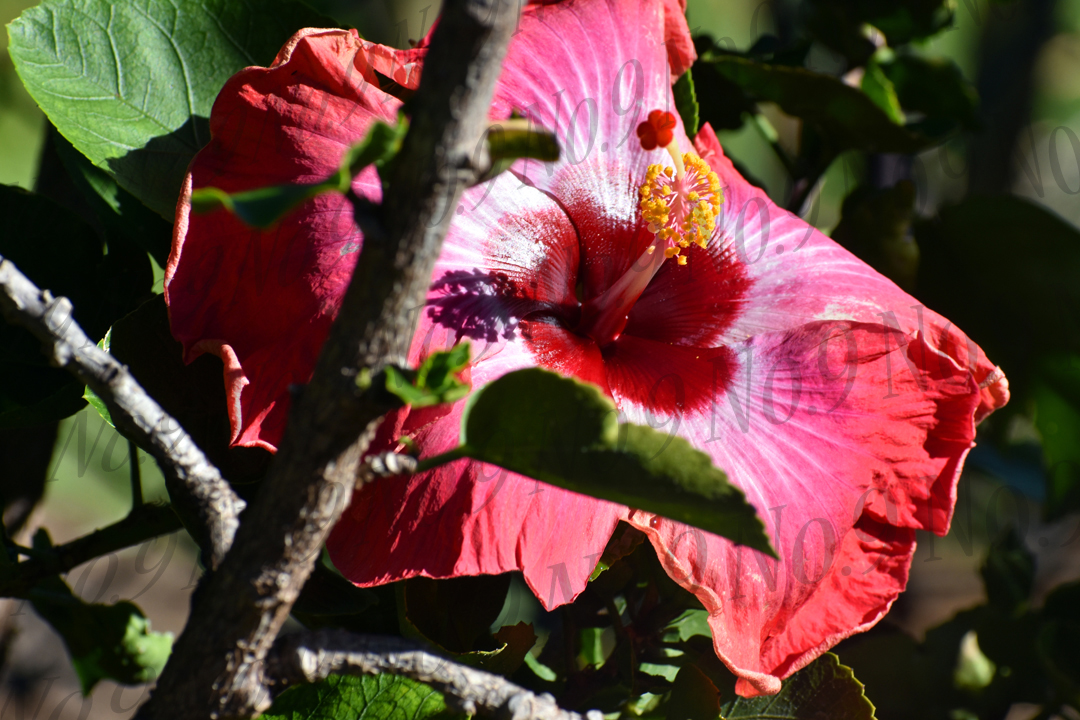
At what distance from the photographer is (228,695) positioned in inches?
17.8

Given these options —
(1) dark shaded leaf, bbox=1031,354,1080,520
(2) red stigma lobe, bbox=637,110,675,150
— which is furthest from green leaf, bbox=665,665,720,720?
(1) dark shaded leaf, bbox=1031,354,1080,520

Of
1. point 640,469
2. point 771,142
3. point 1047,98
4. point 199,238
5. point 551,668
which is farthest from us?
point 1047,98

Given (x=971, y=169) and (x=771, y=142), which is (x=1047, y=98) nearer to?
(x=971, y=169)

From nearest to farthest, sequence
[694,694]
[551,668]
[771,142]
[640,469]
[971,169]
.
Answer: [640,469] → [694,694] → [551,668] → [771,142] → [971,169]

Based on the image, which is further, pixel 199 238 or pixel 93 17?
pixel 93 17

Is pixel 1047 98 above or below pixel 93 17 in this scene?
below

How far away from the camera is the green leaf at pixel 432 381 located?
385mm

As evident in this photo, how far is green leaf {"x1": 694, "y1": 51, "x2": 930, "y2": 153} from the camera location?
0.98 metres

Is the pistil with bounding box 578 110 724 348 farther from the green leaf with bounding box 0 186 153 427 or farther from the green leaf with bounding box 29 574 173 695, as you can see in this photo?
the green leaf with bounding box 29 574 173 695

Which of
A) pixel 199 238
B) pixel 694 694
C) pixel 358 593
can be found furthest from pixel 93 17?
pixel 694 694

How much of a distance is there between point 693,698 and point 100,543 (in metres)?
0.56

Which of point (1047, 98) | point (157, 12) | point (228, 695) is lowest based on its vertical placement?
point (1047, 98)

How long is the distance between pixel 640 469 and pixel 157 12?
2.16ft

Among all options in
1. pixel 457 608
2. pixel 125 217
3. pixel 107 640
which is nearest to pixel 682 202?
pixel 457 608
